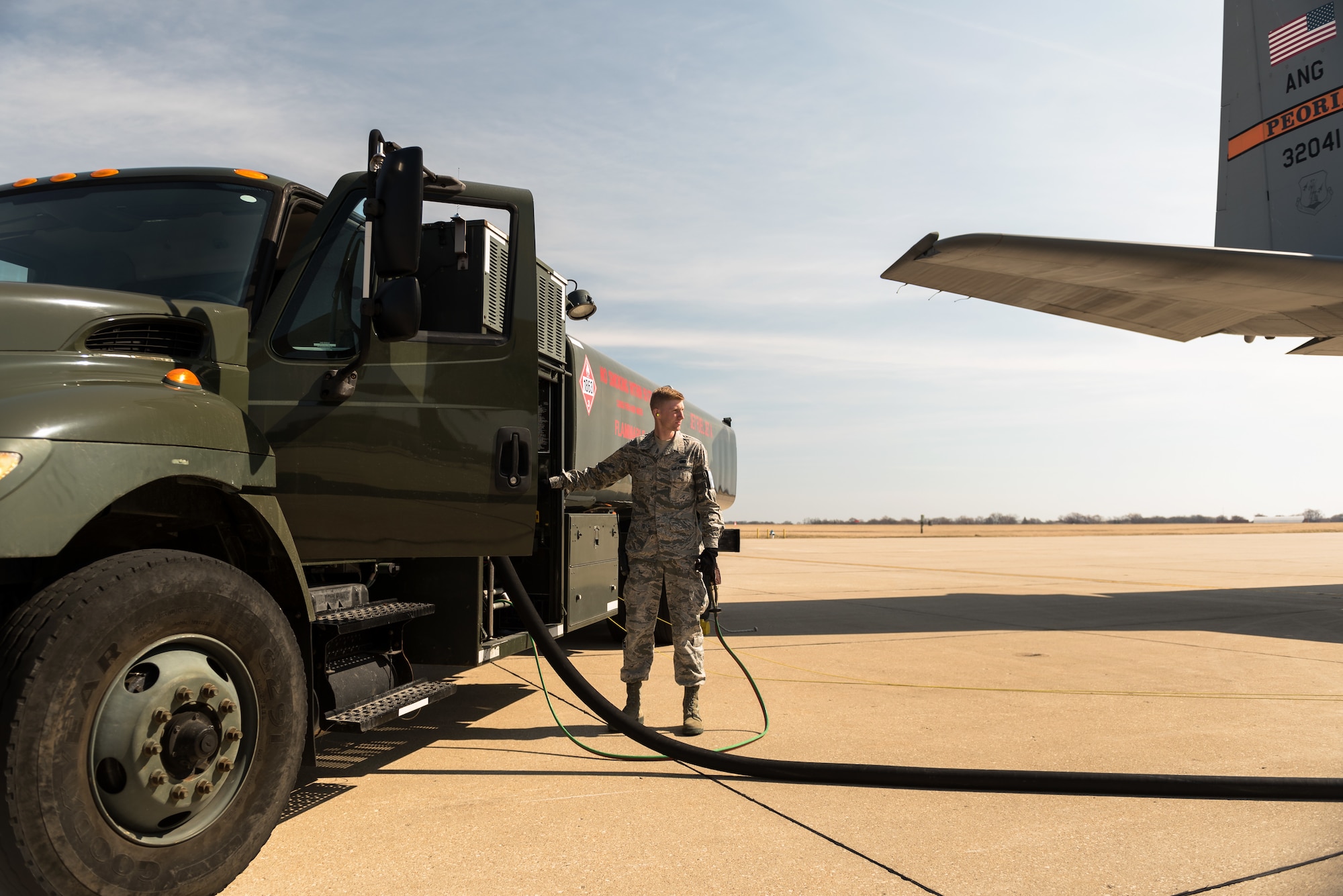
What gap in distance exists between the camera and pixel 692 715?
4.89 m

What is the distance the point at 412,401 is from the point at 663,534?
193 cm

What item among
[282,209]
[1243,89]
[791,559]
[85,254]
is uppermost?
[1243,89]

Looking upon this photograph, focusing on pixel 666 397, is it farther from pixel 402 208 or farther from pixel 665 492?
pixel 402 208

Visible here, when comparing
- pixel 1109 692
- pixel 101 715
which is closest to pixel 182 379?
pixel 101 715

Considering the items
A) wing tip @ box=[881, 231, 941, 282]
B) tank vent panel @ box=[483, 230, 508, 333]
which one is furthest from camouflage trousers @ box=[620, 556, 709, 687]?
wing tip @ box=[881, 231, 941, 282]

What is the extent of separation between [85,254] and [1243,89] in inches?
682

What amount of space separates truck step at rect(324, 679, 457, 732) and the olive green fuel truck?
0.01 meters

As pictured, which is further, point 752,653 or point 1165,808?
point 752,653

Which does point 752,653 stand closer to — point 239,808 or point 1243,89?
point 239,808

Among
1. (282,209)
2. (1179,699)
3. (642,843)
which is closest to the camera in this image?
(642,843)

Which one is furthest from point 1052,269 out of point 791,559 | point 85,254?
point 791,559

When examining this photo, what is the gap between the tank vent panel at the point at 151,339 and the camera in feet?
9.33

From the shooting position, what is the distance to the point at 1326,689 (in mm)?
6086

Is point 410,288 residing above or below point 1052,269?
below
